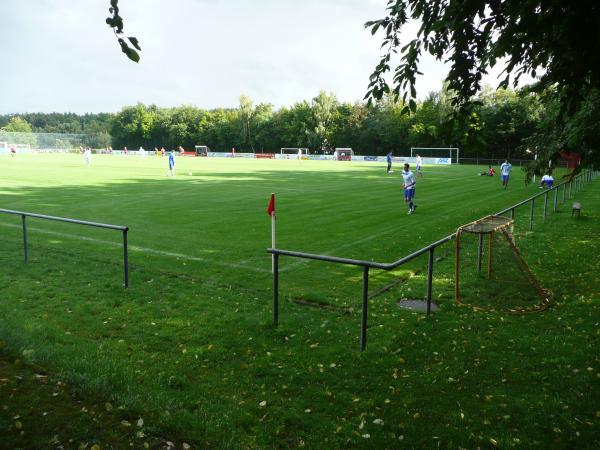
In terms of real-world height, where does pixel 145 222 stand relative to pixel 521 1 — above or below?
below

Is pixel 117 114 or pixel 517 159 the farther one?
pixel 117 114

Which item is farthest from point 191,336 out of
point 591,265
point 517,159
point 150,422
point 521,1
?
point 517,159

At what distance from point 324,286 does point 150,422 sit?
16.7ft

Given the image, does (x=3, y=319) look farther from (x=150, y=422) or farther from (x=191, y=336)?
(x=150, y=422)

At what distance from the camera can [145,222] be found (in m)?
16.2

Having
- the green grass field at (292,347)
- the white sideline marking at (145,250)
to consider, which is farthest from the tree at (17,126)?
the green grass field at (292,347)

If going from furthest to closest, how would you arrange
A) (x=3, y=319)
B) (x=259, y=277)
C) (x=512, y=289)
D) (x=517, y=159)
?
(x=517, y=159), (x=259, y=277), (x=512, y=289), (x=3, y=319)

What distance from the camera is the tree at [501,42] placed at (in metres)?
3.96

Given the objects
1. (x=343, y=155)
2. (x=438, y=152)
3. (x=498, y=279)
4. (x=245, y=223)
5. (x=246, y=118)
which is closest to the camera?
(x=498, y=279)

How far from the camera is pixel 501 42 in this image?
5.05 meters

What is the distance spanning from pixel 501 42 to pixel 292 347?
4336 millimetres

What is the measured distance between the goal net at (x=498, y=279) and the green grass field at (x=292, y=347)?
35cm

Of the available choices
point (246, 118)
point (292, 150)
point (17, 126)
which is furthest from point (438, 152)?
point (17, 126)

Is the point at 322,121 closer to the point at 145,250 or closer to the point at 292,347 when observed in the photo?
the point at 145,250
